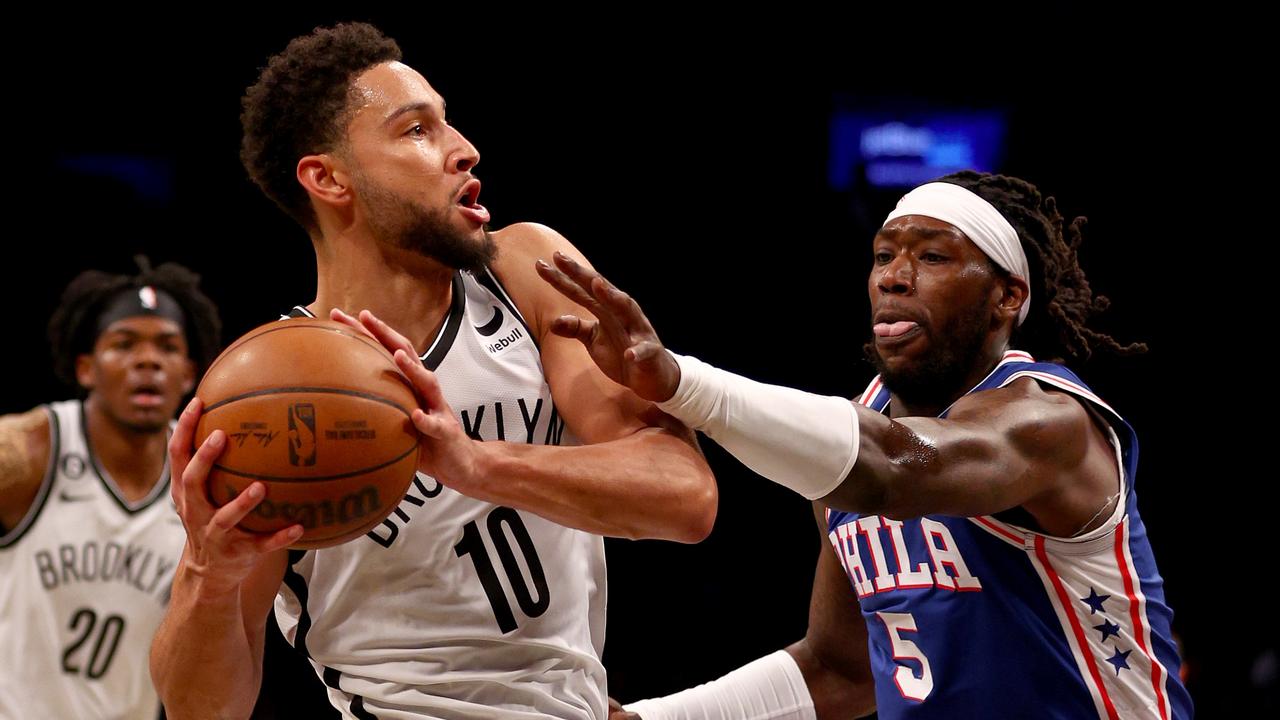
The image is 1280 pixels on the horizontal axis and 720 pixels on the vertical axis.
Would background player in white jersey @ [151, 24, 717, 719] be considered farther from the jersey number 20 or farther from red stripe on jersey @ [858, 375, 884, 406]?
the jersey number 20

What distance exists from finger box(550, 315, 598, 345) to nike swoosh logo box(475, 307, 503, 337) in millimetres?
447

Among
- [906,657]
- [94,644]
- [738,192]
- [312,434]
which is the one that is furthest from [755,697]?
[738,192]

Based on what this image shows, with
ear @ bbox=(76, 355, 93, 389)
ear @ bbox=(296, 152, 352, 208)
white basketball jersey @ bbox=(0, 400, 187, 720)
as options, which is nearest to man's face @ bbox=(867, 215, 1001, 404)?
ear @ bbox=(296, 152, 352, 208)

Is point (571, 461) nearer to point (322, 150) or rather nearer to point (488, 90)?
point (322, 150)

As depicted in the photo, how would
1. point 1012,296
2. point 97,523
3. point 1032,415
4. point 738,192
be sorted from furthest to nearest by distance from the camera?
point 738,192 < point 97,523 < point 1012,296 < point 1032,415

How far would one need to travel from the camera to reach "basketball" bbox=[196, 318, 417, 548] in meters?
2.00

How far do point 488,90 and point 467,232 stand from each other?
6.20m

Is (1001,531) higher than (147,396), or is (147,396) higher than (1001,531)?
(147,396)

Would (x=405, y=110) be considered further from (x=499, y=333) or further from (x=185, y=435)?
(x=185, y=435)

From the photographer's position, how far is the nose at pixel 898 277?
9.77ft

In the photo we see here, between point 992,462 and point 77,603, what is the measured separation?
352 cm

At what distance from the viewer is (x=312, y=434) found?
202 cm

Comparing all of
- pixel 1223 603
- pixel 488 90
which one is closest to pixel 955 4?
pixel 488 90

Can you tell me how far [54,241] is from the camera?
336 inches
